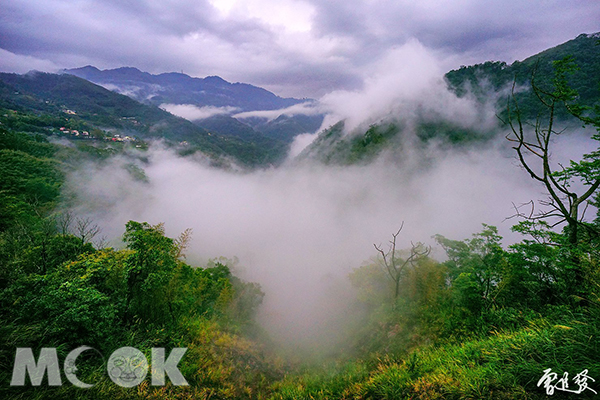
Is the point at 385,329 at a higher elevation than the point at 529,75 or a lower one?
lower

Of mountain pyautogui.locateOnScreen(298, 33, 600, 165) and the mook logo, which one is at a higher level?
A: mountain pyautogui.locateOnScreen(298, 33, 600, 165)

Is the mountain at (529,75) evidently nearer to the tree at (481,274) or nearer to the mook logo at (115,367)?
the tree at (481,274)

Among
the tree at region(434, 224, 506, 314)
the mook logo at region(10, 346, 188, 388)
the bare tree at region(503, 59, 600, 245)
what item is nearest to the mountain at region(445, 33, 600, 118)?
the tree at region(434, 224, 506, 314)

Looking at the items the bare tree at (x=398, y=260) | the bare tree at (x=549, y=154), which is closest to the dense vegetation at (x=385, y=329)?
the bare tree at (x=549, y=154)

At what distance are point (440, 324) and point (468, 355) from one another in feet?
24.1

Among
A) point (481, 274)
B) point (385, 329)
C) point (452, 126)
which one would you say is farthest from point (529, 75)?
point (385, 329)

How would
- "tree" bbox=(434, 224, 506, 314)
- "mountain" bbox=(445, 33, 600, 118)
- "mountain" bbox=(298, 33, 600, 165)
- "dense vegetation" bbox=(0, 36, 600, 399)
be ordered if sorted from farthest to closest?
1. "mountain" bbox=(298, 33, 600, 165)
2. "mountain" bbox=(445, 33, 600, 118)
3. "tree" bbox=(434, 224, 506, 314)
4. "dense vegetation" bbox=(0, 36, 600, 399)

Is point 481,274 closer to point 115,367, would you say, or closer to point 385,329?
point 385,329

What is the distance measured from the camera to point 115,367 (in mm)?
6547

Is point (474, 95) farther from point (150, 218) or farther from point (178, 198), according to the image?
point (178, 198)

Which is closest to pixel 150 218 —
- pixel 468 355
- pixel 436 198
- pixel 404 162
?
pixel 468 355

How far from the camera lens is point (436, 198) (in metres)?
150

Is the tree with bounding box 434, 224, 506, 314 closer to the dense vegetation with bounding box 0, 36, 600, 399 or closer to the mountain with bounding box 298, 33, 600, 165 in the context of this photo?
the dense vegetation with bounding box 0, 36, 600, 399

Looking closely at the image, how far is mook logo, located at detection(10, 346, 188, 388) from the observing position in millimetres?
5067
